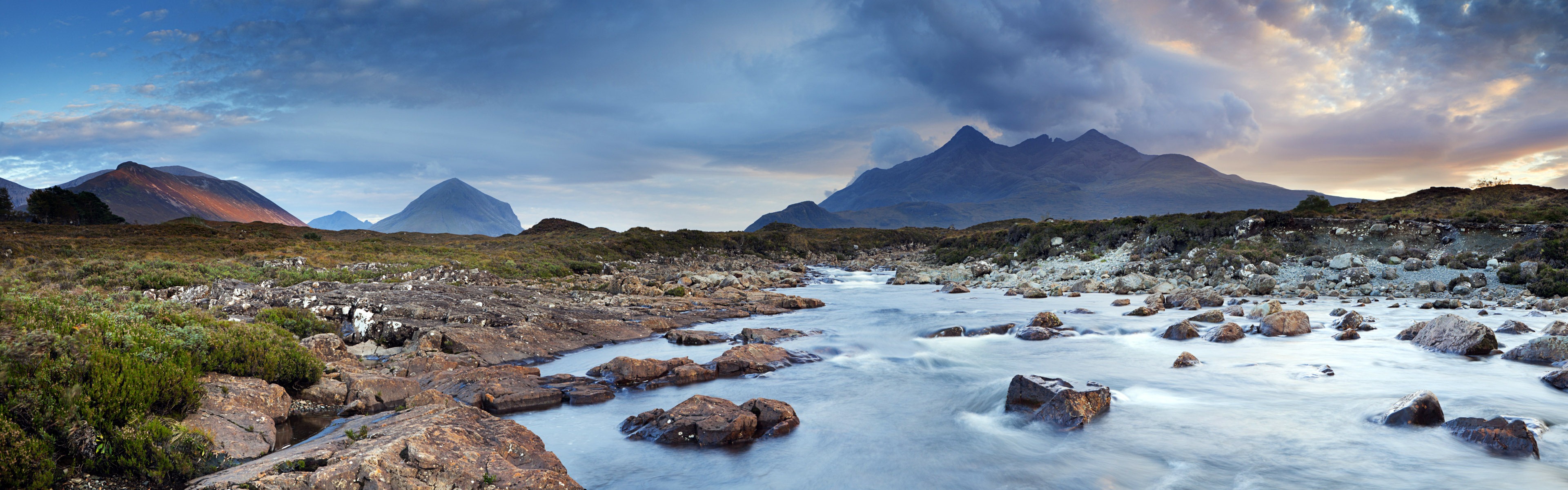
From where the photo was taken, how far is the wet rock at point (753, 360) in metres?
12.5

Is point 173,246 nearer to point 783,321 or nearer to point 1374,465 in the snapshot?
point 783,321

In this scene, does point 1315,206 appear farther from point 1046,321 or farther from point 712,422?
point 712,422

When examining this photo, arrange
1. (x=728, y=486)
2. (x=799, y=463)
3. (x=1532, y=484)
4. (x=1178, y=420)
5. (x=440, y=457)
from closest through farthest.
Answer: (x=440, y=457) → (x=1532, y=484) → (x=728, y=486) → (x=799, y=463) → (x=1178, y=420)

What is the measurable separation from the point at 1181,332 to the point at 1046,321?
345 centimetres

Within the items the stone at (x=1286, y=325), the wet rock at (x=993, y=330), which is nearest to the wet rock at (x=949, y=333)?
the wet rock at (x=993, y=330)

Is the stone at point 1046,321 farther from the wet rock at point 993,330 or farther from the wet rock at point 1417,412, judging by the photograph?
the wet rock at point 1417,412

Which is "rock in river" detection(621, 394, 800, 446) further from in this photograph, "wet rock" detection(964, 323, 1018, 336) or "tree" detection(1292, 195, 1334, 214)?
"tree" detection(1292, 195, 1334, 214)

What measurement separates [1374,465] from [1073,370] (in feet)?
18.5

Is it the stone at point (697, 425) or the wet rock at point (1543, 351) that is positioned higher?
the wet rock at point (1543, 351)

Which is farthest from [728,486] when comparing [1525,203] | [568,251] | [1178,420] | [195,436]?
[1525,203]

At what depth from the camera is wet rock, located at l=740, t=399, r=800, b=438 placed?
8.78m

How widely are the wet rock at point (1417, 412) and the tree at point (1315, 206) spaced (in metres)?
38.3

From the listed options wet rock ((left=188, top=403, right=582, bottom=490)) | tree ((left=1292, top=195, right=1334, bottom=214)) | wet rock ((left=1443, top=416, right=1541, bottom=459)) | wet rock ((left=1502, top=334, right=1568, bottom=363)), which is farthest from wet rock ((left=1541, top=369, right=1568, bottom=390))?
tree ((left=1292, top=195, right=1334, bottom=214))

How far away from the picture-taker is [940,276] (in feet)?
128
